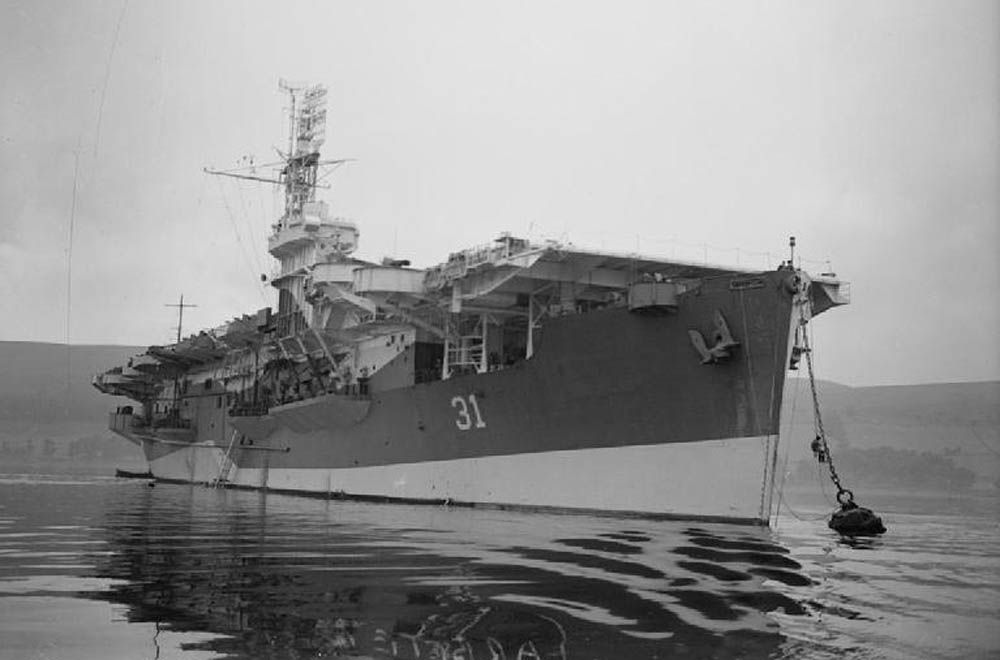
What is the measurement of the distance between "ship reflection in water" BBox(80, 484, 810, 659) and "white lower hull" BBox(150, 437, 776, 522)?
10.9 ft

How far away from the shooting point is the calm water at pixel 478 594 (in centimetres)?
618

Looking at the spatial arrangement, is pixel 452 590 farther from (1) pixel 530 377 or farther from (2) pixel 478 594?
(1) pixel 530 377

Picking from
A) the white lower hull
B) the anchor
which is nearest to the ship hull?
the white lower hull

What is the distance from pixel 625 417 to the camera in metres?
20.6

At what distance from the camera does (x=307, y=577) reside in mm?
9336

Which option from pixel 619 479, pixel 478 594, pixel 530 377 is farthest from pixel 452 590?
pixel 530 377

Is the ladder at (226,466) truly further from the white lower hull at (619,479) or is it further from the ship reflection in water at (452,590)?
the ship reflection in water at (452,590)

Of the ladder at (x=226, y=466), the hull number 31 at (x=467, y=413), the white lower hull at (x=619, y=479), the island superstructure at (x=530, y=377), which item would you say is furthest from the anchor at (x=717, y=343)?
the ladder at (x=226, y=466)

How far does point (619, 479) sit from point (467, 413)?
4966 mm

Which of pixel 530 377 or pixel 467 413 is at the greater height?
pixel 530 377

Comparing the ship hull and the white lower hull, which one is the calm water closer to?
the white lower hull

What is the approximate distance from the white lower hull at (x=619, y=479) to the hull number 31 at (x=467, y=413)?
0.96 meters

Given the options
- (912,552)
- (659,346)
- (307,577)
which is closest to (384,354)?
(659,346)

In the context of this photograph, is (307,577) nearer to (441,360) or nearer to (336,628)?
(336,628)
